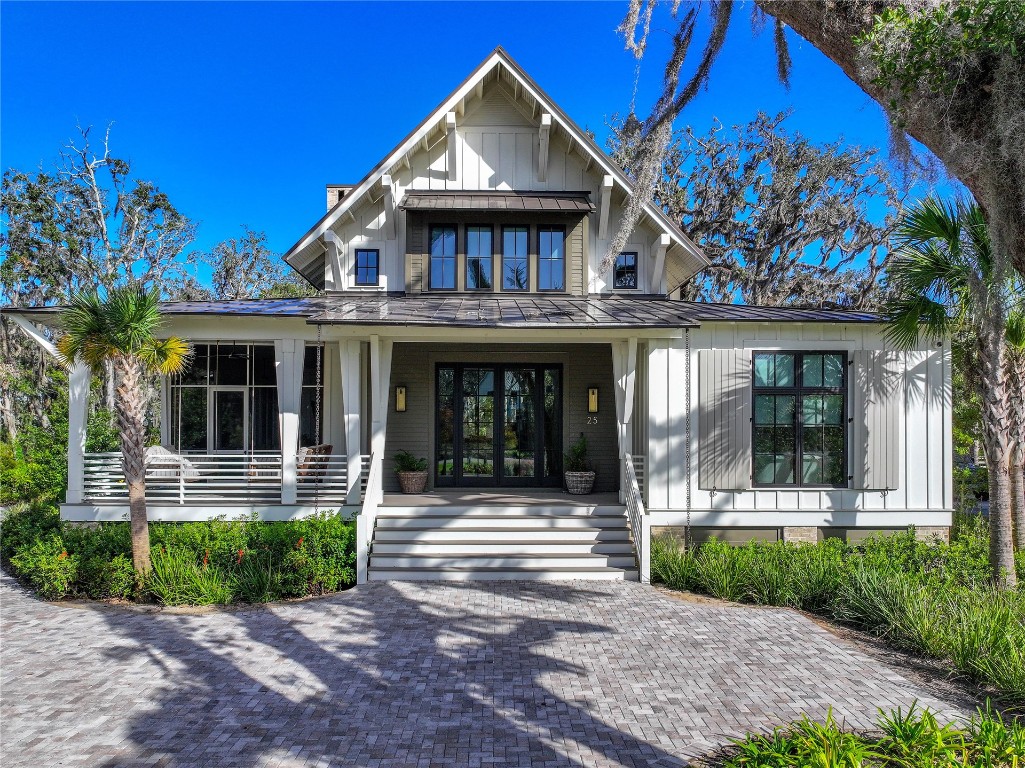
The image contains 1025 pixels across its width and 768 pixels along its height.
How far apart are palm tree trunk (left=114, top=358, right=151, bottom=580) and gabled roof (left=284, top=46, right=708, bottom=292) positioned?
4.10 m

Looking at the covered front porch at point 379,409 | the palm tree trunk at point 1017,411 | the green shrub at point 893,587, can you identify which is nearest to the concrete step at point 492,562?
the covered front porch at point 379,409

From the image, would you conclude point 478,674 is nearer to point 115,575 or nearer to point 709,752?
point 709,752

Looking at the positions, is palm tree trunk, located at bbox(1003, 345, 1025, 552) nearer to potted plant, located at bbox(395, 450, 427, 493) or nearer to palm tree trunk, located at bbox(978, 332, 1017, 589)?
palm tree trunk, located at bbox(978, 332, 1017, 589)

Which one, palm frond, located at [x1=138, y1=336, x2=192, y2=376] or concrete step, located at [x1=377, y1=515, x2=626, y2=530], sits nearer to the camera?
palm frond, located at [x1=138, y1=336, x2=192, y2=376]

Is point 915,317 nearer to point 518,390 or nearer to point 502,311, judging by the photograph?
point 502,311

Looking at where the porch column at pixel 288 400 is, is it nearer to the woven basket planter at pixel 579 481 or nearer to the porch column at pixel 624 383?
the woven basket planter at pixel 579 481

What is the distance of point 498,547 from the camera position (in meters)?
8.88

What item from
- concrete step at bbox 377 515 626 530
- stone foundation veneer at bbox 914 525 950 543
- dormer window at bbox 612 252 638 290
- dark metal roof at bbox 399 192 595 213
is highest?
dark metal roof at bbox 399 192 595 213

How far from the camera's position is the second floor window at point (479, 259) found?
11438 mm

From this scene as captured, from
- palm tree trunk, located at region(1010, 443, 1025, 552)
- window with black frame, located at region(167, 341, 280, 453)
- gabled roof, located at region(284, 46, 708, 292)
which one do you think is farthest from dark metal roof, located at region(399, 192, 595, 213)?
palm tree trunk, located at region(1010, 443, 1025, 552)

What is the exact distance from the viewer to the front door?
11750 millimetres

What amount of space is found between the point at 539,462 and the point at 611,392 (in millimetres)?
1975

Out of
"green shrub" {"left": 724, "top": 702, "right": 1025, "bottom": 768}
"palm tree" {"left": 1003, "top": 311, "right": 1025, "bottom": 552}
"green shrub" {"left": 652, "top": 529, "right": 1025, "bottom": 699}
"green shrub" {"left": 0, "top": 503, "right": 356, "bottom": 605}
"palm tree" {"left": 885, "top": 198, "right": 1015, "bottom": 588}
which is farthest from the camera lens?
"palm tree" {"left": 1003, "top": 311, "right": 1025, "bottom": 552}

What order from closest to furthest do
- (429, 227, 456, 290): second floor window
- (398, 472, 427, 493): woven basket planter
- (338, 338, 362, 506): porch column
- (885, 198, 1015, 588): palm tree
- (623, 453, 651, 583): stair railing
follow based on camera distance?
1. (885, 198, 1015, 588): palm tree
2. (623, 453, 651, 583): stair railing
3. (338, 338, 362, 506): porch column
4. (398, 472, 427, 493): woven basket planter
5. (429, 227, 456, 290): second floor window
